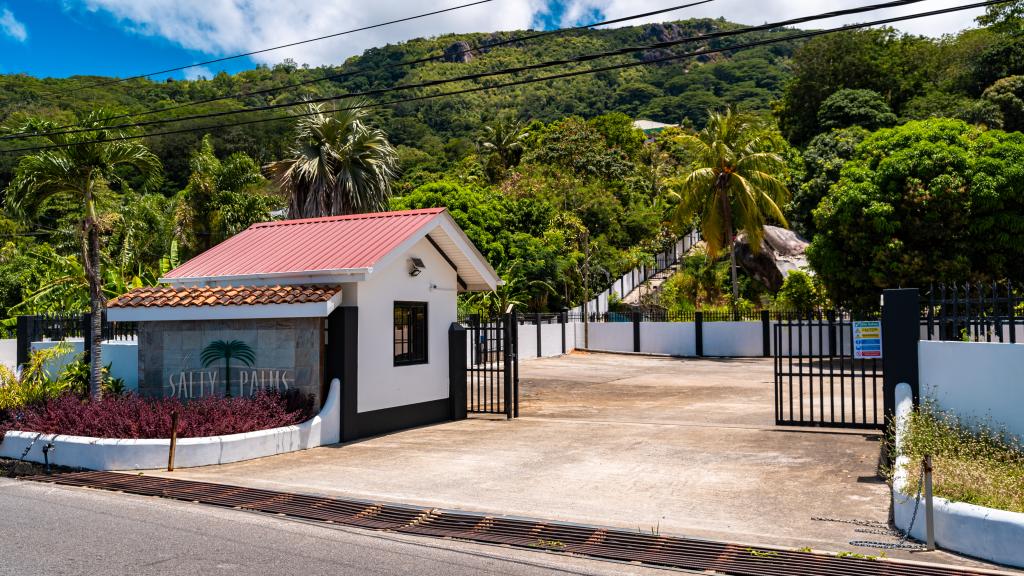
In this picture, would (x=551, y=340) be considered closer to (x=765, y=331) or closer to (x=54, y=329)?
(x=765, y=331)

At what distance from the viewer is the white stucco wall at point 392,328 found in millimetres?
14430

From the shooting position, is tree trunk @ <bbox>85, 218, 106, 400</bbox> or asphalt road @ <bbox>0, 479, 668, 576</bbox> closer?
asphalt road @ <bbox>0, 479, 668, 576</bbox>

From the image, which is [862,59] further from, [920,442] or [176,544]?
[176,544]

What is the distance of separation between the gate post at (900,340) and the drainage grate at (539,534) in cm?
607

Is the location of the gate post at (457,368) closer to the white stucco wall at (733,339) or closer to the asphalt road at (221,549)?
the asphalt road at (221,549)

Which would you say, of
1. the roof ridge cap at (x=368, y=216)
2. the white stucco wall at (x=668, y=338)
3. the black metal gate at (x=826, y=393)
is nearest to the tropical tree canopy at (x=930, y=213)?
the black metal gate at (x=826, y=393)

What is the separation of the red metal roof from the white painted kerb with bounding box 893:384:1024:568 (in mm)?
8797

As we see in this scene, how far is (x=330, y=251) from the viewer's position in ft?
50.4

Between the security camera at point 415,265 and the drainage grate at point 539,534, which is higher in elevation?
the security camera at point 415,265

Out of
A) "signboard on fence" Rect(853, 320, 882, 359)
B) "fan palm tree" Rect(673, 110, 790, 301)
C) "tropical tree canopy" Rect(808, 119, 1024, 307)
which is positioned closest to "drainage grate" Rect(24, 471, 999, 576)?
"signboard on fence" Rect(853, 320, 882, 359)

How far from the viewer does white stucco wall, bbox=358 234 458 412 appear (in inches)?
568

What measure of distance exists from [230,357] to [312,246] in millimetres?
2941

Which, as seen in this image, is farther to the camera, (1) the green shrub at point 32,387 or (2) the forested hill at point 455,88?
(2) the forested hill at point 455,88

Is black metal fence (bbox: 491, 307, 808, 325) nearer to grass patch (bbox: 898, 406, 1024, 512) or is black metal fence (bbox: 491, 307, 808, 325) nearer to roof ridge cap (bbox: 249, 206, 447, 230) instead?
roof ridge cap (bbox: 249, 206, 447, 230)
